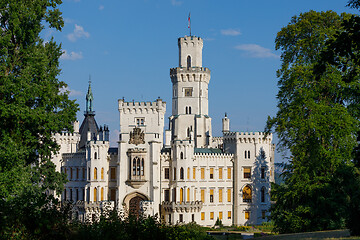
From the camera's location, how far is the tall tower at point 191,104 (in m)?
79.3

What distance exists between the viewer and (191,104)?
79.8m

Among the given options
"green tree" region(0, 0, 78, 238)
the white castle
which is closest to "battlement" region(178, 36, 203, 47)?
the white castle

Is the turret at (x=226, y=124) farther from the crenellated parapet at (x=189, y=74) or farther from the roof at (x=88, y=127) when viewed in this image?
the roof at (x=88, y=127)

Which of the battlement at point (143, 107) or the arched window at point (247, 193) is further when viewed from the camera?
the arched window at point (247, 193)

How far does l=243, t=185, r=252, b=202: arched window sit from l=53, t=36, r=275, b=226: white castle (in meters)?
0.14

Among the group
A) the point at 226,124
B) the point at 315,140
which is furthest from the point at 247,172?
the point at 315,140

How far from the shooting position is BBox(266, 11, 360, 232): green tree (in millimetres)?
31969

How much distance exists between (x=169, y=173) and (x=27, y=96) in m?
42.7

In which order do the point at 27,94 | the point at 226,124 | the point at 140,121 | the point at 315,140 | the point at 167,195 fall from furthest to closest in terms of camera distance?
the point at 226,124 < the point at 140,121 < the point at 167,195 < the point at 315,140 < the point at 27,94

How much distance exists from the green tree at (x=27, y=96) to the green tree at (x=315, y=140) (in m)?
14.5

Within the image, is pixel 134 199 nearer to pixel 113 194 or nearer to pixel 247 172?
pixel 113 194

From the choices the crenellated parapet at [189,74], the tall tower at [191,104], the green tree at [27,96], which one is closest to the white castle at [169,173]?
the tall tower at [191,104]

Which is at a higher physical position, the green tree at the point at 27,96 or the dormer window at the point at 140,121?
the dormer window at the point at 140,121

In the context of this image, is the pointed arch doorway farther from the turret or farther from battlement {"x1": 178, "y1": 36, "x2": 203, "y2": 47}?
battlement {"x1": 178, "y1": 36, "x2": 203, "y2": 47}
